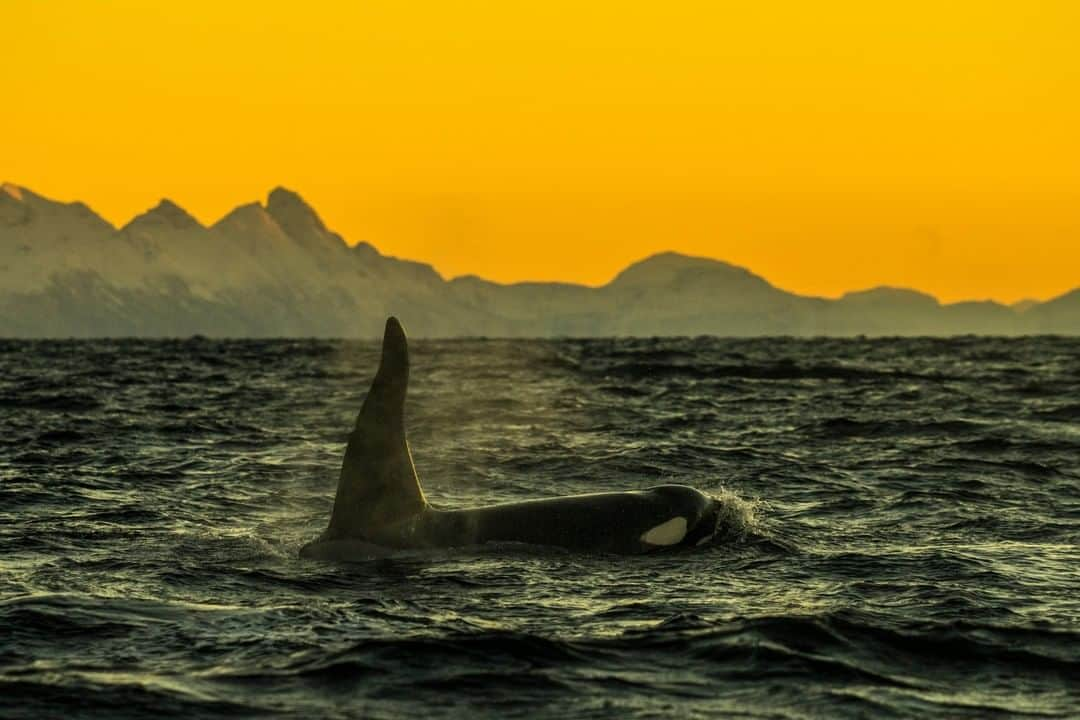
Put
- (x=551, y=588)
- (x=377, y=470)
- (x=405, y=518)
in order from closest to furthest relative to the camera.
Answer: (x=551, y=588) → (x=377, y=470) → (x=405, y=518)

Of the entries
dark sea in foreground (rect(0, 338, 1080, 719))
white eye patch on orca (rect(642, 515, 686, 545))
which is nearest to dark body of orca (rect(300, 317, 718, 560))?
white eye patch on orca (rect(642, 515, 686, 545))

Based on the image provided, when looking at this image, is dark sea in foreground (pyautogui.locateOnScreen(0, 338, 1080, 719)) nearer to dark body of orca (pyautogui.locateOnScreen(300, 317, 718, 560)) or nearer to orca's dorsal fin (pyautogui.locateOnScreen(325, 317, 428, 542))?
dark body of orca (pyautogui.locateOnScreen(300, 317, 718, 560))

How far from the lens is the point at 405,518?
48.2ft

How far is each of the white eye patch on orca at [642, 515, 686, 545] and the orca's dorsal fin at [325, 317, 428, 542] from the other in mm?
2321

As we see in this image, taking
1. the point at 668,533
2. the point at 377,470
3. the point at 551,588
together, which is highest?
the point at 377,470

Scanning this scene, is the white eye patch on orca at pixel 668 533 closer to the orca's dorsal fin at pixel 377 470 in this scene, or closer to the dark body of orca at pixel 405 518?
the dark body of orca at pixel 405 518

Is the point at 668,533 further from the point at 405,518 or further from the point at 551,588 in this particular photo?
the point at 405,518

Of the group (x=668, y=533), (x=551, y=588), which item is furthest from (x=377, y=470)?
(x=668, y=533)

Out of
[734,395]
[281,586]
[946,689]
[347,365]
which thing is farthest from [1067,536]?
[347,365]

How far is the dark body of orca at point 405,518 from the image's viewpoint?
47.6 feet

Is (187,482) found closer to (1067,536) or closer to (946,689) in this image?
(1067,536)

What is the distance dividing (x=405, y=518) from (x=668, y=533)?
2.55m

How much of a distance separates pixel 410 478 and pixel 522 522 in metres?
1.16

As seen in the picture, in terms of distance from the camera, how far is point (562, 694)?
32.0 ft
